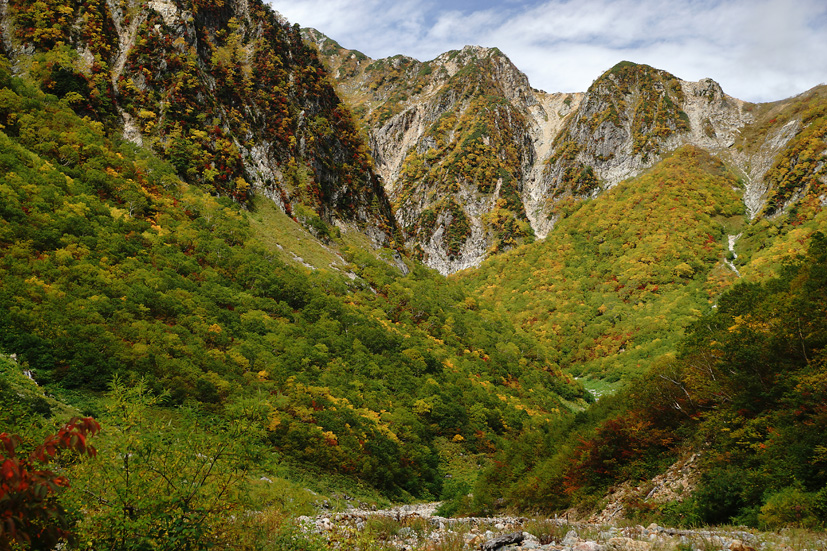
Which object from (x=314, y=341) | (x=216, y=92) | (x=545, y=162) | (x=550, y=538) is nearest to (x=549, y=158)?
(x=545, y=162)

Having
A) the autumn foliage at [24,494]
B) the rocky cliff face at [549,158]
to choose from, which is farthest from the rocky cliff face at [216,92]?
the rocky cliff face at [549,158]

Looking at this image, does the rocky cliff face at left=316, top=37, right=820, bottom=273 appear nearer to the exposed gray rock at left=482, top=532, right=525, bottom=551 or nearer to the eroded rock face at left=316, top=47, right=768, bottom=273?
the eroded rock face at left=316, top=47, right=768, bottom=273

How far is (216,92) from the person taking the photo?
223ft

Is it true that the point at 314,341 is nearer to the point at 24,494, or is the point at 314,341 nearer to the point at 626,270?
the point at 24,494

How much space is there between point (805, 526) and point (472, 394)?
47406 millimetres

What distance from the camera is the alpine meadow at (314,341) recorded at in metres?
7.76

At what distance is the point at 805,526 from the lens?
9680 millimetres

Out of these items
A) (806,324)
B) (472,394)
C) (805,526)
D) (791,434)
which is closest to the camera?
(805,526)

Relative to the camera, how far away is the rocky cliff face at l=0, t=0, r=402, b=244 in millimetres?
51381

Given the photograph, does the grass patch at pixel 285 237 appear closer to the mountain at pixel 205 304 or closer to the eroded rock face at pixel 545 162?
the mountain at pixel 205 304

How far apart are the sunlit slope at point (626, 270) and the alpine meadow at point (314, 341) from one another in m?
0.98

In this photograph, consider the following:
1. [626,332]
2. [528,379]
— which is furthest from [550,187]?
[528,379]

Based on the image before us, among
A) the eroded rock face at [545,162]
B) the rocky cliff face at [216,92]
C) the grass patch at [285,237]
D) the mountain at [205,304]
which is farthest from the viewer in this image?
the eroded rock face at [545,162]

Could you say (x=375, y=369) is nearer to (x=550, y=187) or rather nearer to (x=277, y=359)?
(x=277, y=359)
